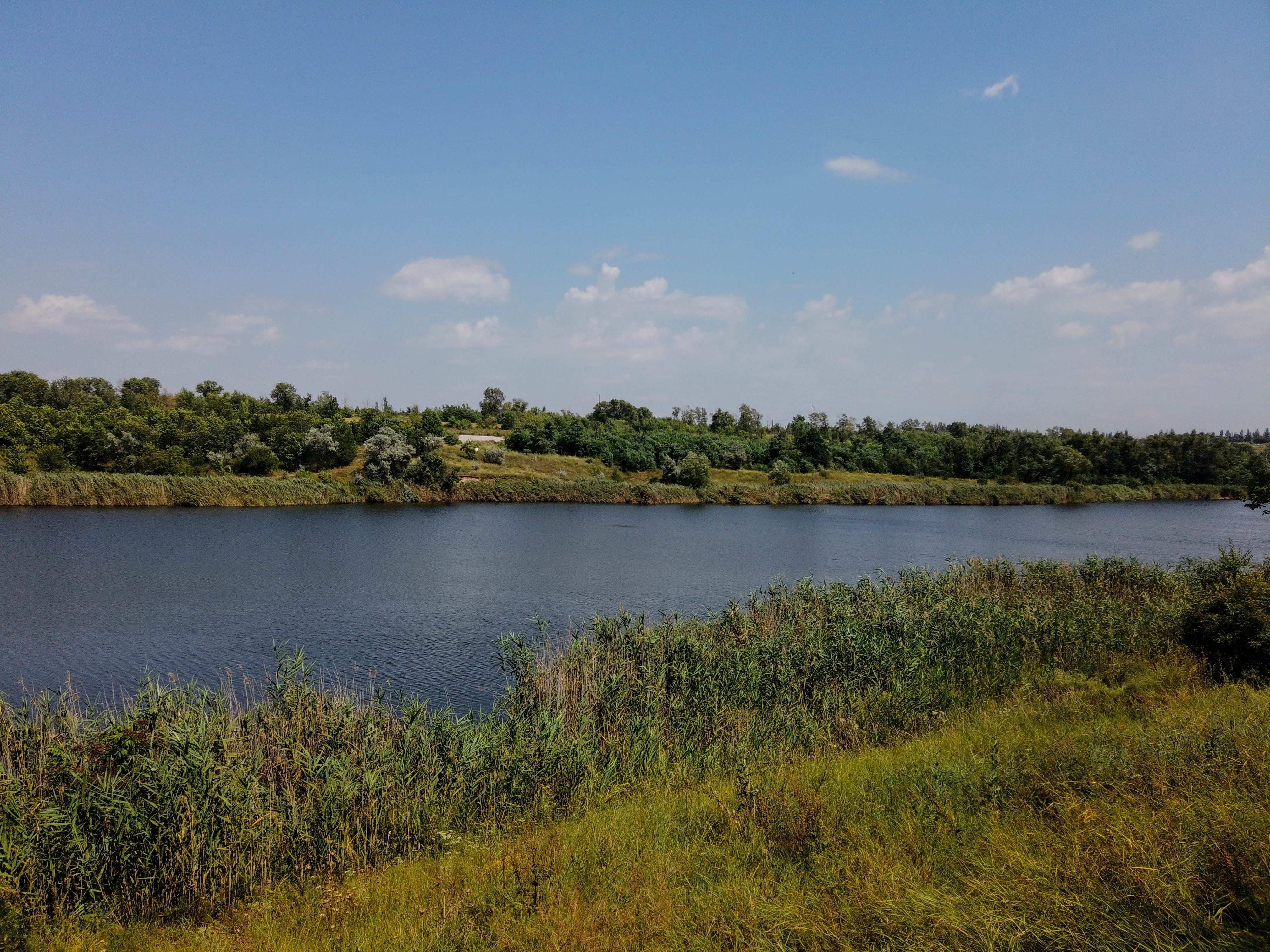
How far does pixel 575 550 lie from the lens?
→ 3669cm

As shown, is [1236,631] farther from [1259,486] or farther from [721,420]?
[721,420]

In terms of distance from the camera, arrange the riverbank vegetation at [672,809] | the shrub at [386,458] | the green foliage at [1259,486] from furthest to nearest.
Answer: the shrub at [386,458], the green foliage at [1259,486], the riverbank vegetation at [672,809]

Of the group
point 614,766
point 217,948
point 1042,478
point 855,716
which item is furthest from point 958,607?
point 1042,478

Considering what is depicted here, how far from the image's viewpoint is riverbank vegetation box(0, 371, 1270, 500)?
62.0m

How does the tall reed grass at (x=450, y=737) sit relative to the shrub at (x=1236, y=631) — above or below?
below

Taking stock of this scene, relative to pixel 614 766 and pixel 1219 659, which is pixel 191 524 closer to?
pixel 614 766

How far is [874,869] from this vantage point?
5.54 m

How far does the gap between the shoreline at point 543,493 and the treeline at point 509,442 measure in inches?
119

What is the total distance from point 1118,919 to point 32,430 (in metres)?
82.5

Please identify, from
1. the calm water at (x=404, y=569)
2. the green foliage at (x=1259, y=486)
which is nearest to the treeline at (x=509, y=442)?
the calm water at (x=404, y=569)

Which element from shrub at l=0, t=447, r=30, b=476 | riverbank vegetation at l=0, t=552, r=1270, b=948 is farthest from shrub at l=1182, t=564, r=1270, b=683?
shrub at l=0, t=447, r=30, b=476

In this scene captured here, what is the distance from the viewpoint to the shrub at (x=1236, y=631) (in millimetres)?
11219

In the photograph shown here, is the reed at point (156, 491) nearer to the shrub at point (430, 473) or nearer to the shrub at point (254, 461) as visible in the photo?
the shrub at point (430, 473)

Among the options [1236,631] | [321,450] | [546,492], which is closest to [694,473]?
[546,492]
